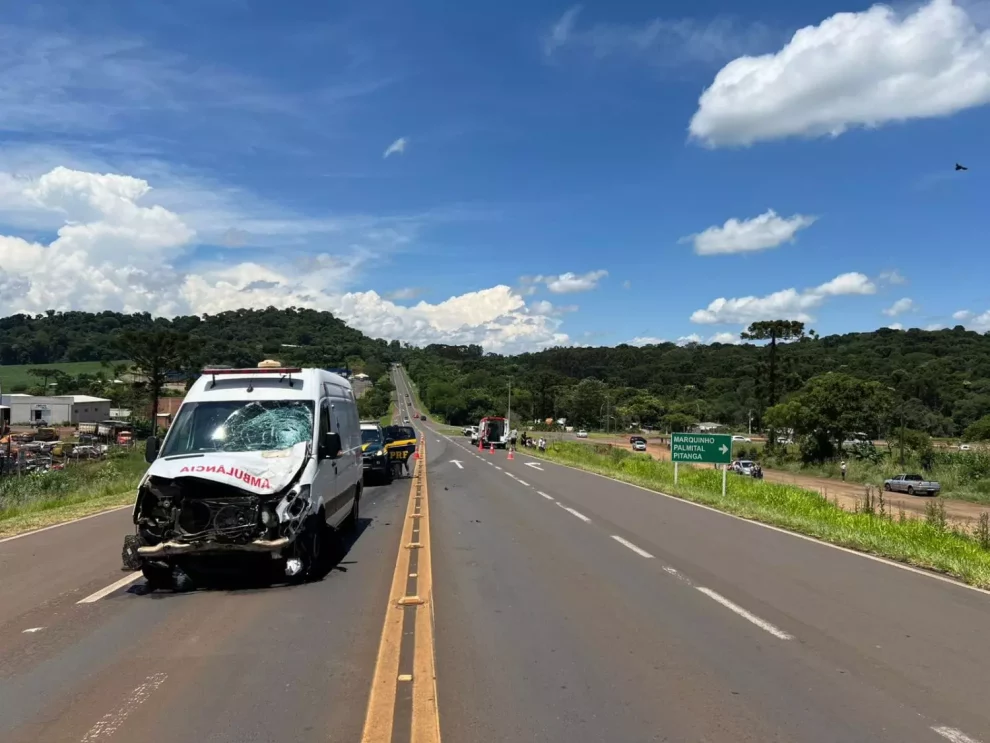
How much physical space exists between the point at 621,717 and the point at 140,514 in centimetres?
594

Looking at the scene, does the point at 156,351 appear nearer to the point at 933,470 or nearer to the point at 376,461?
the point at 376,461

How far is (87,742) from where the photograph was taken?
4.30m

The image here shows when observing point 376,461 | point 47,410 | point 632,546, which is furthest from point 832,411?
point 47,410

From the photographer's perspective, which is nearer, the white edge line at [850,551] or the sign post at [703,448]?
the white edge line at [850,551]

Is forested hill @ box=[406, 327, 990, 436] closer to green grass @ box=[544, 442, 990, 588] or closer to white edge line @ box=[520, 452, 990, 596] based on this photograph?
green grass @ box=[544, 442, 990, 588]

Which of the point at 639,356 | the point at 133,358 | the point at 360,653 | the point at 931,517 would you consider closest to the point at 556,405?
the point at 639,356

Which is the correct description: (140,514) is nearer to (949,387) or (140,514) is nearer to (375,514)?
(375,514)

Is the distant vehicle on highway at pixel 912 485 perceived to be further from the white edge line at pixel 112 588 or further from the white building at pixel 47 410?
the white building at pixel 47 410

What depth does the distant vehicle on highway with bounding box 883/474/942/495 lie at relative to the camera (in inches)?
1738

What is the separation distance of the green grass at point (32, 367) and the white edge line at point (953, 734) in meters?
126

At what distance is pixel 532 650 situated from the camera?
20.1 ft

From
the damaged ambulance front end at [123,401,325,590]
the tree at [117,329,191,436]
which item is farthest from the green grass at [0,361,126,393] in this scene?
the damaged ambulance front end at [123,401,325,590]

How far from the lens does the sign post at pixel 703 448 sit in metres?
22.4

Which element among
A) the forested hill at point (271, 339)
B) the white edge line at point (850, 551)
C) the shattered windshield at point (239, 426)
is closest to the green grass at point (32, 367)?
the forested hill at point (271, 339)
